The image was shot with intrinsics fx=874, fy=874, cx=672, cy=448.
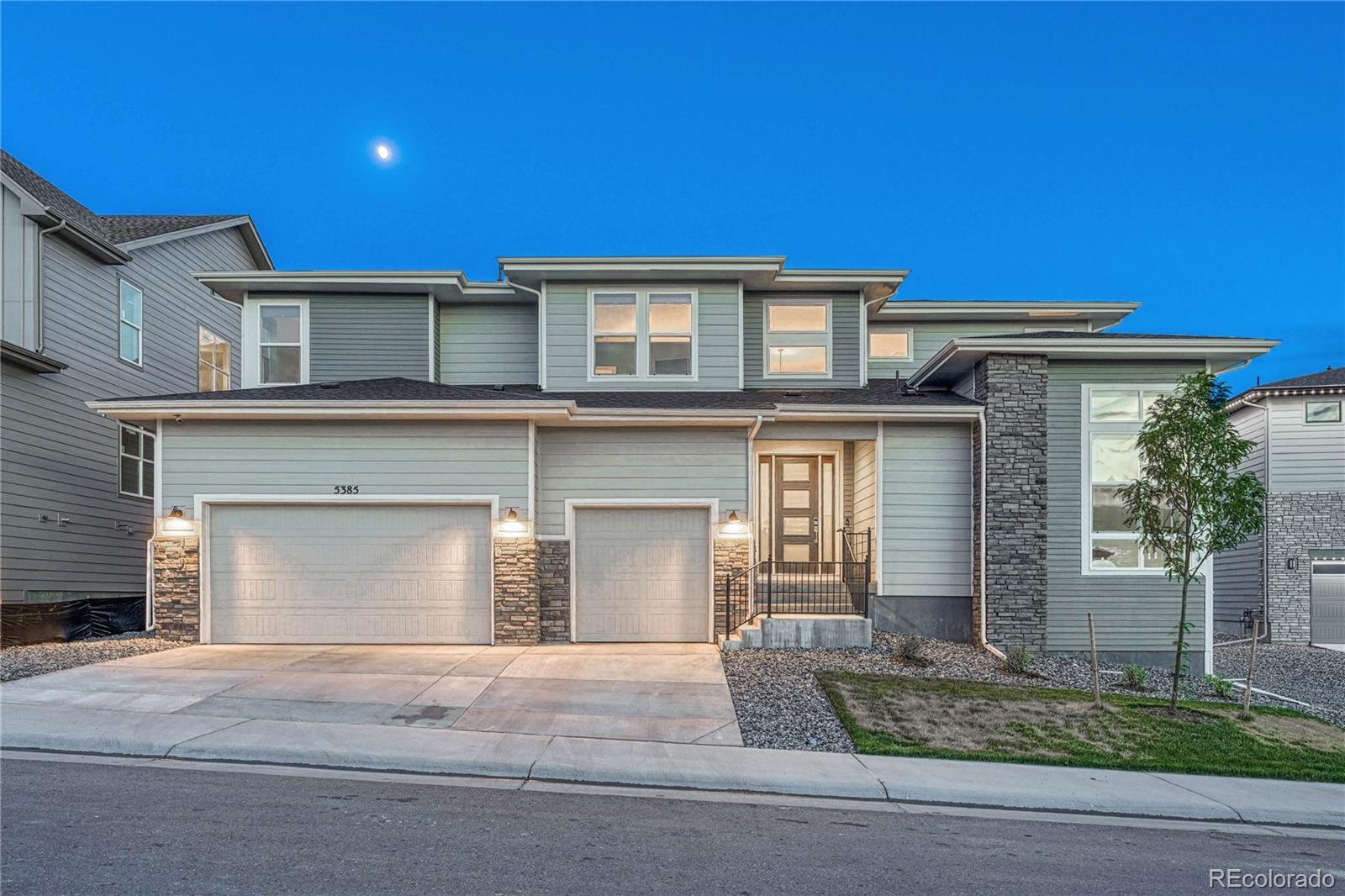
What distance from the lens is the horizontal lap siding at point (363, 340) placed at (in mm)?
15812

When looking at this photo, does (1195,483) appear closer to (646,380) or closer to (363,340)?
(646,380)

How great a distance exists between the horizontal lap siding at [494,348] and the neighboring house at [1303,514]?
16.1 metres

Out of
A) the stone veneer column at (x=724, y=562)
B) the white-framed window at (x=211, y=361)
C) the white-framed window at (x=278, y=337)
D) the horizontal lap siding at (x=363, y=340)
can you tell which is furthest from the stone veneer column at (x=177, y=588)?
the white-framed window at (x=211, y=361)

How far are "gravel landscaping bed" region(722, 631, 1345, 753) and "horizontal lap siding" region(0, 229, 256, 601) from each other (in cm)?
1136

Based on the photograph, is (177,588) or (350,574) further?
(350,574)

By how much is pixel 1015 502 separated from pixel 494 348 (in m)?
9.58

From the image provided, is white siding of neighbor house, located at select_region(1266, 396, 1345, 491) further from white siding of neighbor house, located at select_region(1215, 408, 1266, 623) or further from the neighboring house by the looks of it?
white siding of neighbor house, located at select_region(1215, 408, 1266, 623)

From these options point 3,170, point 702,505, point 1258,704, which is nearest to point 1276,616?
point 1258,704

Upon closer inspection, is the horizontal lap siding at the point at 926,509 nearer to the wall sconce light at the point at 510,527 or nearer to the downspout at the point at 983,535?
the downspout at the point at 983,535

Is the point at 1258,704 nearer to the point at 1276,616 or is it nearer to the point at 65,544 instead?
the point at 1276,616

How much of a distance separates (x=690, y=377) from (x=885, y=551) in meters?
4.39

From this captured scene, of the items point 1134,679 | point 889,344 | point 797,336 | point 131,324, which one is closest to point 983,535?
point 1134,679

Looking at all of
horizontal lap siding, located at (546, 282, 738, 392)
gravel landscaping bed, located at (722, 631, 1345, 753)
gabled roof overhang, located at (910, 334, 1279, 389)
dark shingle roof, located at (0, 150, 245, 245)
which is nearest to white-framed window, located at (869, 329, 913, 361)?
horizontal lap siding, located at (546, 282, 738, 392)

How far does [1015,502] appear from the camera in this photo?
13180 mm
